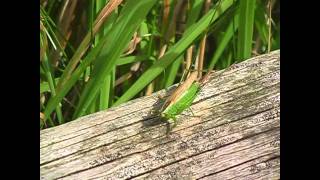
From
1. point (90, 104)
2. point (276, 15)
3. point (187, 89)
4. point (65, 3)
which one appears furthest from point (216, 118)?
point (276, 15)

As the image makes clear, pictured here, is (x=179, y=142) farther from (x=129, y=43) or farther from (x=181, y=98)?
(x=129, y=43)

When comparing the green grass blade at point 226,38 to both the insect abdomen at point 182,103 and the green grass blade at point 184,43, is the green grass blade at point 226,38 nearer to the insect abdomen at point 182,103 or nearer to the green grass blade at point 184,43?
the green grass blade at point 184,43

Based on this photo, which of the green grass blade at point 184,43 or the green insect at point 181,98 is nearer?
the green insect at point 181,98

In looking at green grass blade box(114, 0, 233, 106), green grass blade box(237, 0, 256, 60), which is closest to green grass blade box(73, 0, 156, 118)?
green grass blade box(114, 0, 233, 106)

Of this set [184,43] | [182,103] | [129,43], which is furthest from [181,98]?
[129,43]

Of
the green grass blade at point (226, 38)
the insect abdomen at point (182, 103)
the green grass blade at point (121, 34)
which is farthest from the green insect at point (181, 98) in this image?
the green grass blade at point (226, 38)

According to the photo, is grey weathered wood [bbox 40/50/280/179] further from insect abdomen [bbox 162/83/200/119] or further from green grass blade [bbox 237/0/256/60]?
green grass blade [bbox 237/0/256/60]
